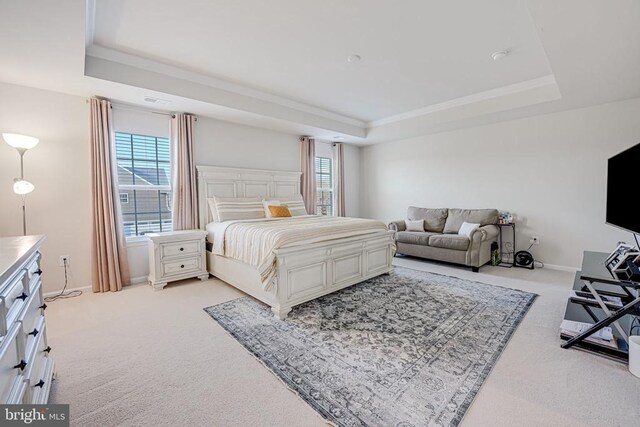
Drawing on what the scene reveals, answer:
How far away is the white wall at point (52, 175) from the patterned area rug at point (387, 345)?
209 centimetres

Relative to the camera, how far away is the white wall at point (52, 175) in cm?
310

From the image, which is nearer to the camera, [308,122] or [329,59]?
[329,59]

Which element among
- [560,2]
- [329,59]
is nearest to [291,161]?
[329,59]

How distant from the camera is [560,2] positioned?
185cm

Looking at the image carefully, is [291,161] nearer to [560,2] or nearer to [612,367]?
[560,2]

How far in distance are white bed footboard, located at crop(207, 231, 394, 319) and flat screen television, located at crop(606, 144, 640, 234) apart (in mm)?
2354

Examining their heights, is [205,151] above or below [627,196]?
above

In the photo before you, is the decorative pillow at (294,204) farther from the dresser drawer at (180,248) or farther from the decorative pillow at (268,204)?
the dresser drawer at (180,248)

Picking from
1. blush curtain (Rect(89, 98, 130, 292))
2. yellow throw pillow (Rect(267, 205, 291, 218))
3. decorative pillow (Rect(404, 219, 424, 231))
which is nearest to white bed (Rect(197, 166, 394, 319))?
yellow throw pillow (Rect(267, 205, 291, 218))

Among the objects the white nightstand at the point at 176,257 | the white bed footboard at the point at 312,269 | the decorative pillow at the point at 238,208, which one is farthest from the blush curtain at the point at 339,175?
the white nightstand at the point at 176,257

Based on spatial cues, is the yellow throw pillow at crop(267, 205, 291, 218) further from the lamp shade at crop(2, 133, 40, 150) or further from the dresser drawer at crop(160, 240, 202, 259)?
the lamp shade at crop(2, 133, 40, 150)

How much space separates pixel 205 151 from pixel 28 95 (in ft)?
6.64

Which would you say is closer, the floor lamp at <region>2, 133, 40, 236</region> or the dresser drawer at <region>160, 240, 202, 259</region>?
the floor lamp at <region>2, 133, 40, 236</region>

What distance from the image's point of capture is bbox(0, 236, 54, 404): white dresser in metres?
1.02
